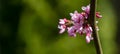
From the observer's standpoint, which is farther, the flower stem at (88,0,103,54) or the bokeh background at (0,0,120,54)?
the bokeh background at (0,0,120,54)

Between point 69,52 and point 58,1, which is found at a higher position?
point 58,1

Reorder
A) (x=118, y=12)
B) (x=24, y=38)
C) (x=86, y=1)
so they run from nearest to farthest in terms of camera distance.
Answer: (x=24, y=38)
(x=86, y=1)
(x=118, y=12)

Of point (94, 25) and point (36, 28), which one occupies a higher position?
point (36, 28)

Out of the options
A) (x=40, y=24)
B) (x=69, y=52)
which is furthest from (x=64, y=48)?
(x=40, y=24)

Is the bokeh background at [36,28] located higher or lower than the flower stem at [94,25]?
higher

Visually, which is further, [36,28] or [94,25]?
[36,28]

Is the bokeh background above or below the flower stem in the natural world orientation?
above

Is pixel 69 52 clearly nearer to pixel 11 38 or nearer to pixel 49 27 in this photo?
pixel 49 27

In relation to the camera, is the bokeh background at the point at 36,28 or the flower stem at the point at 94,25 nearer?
the flower stem at the point at 94,25
